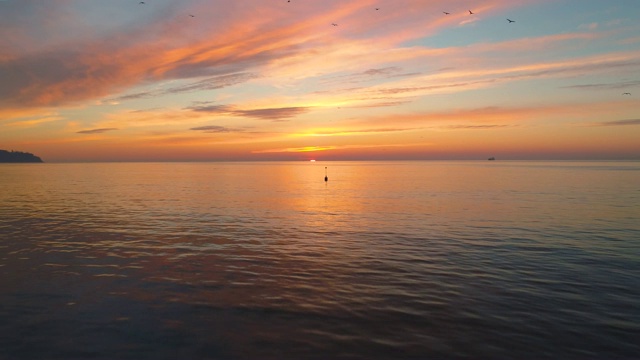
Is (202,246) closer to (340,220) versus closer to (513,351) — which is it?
(340,220)

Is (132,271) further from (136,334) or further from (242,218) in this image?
(242,218)

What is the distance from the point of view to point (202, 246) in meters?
30.3

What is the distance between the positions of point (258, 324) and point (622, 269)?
74.7 feet

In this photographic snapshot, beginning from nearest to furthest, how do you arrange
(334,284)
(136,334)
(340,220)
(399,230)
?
(136,334)
(334,284)
(399,230)
(340,220)


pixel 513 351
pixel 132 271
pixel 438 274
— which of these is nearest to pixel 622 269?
pixel 438 274

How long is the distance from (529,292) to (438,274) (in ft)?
15.9

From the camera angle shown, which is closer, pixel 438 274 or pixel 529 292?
pixel 529 292

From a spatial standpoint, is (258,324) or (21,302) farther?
(21,302)

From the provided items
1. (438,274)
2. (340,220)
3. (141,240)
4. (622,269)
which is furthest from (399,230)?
(141,240)

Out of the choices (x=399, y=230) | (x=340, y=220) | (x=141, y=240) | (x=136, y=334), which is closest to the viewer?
(x=136, y=334)

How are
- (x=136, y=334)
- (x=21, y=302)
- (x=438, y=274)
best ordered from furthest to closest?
(x=438, y=274) → (x=21, y=302) → (x=136, y=334)

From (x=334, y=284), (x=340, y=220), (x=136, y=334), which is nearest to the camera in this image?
(x=136, y=334)

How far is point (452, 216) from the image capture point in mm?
46781

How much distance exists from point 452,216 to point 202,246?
100 feet
